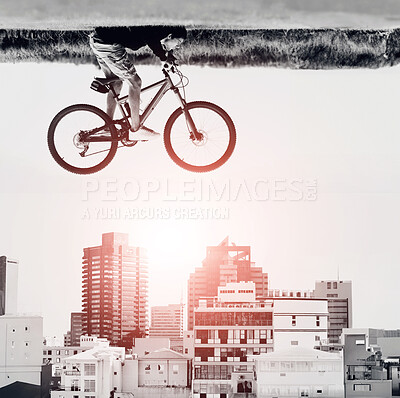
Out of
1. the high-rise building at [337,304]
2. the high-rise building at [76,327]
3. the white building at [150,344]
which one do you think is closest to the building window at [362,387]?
the high-rise building at [337,304]

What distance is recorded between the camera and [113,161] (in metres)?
4.71

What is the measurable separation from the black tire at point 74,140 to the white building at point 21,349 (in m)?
0.85

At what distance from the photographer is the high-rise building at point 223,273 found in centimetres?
467

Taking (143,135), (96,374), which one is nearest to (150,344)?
(96,374)

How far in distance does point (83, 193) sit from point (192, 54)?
951 millimetres

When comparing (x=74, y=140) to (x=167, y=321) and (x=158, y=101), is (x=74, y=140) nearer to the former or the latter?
(x=158, y=101)

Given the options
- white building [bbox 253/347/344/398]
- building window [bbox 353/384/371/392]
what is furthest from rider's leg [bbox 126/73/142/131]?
building window [bbox 353/384/371/392]

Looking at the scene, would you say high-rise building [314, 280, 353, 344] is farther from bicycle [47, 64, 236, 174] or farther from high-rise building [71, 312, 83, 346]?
high-rise building [71, 312, 83, 346]

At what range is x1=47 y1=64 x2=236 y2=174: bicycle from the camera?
4.68 metres

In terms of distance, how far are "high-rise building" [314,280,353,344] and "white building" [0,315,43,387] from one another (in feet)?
4.95

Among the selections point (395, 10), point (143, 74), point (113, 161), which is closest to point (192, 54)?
point (143, 74)

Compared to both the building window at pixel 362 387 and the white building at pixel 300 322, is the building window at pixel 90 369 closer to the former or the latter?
the white building at pixel 300 322

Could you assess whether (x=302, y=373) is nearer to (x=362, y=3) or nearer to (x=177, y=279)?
(x=177, y=279)

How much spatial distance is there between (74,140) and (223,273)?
3.53 feet
